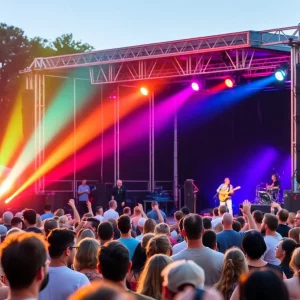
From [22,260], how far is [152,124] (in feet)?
72.1

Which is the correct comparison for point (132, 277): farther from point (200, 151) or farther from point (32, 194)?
point (200, 151)

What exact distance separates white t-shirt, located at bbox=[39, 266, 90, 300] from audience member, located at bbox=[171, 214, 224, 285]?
4.38 ft

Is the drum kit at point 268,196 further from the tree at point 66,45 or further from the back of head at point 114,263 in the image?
the tree at point 66,45

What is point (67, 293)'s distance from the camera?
4.54 metres

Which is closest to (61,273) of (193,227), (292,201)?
(193,227)

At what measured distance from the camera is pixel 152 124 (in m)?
24.8

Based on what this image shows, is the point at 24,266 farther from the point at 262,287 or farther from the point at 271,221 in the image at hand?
the point at 271,221

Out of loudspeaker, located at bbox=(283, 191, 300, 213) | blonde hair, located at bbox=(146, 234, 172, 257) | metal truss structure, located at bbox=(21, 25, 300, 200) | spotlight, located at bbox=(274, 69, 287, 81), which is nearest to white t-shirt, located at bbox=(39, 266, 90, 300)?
blonde hair, located at bbox=(146, 234, 172, 257)

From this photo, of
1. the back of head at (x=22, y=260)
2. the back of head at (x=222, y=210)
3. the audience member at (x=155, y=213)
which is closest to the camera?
Result: the back of head at (x=22, y=260)

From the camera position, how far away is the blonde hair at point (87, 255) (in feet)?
16.6

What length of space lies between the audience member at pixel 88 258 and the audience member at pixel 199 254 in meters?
0.87

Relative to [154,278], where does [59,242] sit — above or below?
above

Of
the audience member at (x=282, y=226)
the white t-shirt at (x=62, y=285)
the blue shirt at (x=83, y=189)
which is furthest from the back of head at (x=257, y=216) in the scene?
the blue shirt at (x=83, y=189)

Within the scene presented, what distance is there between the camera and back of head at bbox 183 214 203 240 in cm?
579
